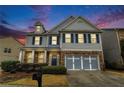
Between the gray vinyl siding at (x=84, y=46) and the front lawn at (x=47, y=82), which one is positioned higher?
the gray vinyl siding at (x=84, y=46)

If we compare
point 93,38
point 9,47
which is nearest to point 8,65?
point 9,47

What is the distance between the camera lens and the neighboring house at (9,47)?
15.7 m

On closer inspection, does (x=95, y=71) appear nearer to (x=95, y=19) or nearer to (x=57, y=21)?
(x=95, y=19)

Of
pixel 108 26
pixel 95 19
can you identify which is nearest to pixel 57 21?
pixel 95 19

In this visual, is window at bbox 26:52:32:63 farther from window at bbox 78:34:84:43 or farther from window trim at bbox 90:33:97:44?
window trim at bbox 90:33:97:44

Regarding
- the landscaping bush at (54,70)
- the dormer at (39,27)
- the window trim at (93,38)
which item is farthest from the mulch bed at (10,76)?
the window trim at (93,38)

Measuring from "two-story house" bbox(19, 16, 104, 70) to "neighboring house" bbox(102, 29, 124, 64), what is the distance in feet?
3.82

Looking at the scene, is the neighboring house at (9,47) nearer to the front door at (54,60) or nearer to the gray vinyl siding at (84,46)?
the front door at (54,60)

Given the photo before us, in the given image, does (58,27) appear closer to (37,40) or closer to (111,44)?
(37,40)

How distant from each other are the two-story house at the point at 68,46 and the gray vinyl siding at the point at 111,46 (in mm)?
1184

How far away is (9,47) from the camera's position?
17.7m
